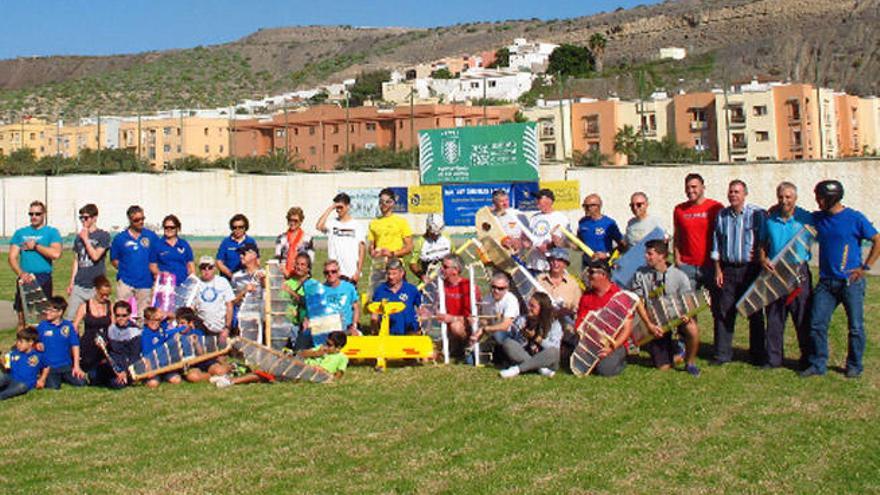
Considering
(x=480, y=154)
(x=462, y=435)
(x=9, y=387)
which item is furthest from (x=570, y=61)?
(x=462, y=435)

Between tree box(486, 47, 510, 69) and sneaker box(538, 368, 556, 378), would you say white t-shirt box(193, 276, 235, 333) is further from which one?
tree box(486, 47, 510, 69)

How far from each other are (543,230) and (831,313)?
290 centimetres

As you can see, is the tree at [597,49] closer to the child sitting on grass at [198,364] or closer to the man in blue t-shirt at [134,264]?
the man in blue t-shirt at [134,264]

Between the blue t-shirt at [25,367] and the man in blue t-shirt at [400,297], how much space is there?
320 centimetres

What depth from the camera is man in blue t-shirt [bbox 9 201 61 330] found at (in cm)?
A: 1116

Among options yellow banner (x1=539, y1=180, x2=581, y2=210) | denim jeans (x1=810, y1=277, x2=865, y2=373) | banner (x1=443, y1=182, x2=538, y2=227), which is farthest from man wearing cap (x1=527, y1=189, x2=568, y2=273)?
A: yellow banner (x1=539, y1=180, x2=581, y2=210)

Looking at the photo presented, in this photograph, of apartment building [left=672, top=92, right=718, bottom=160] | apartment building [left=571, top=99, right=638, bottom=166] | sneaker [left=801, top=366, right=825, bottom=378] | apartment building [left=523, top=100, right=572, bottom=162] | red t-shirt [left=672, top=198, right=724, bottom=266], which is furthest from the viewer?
apartment building [left=571, top=99, right=638, bottom=166]

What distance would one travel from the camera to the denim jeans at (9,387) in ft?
28.4

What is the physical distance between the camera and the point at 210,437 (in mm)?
7020

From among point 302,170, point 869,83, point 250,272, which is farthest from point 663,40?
point 250,272

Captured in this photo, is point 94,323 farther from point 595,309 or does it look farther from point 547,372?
point 595,309

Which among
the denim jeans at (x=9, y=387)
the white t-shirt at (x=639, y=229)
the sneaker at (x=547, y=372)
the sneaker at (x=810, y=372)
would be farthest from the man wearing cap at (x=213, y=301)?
the sneaker at (x=810, y=372)

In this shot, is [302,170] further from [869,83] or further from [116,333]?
[869,83]

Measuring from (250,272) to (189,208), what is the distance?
31.5 meters
